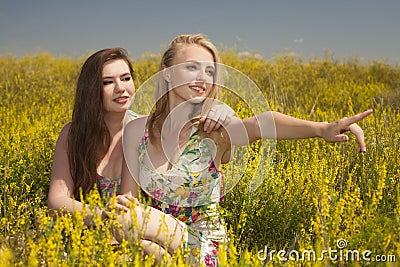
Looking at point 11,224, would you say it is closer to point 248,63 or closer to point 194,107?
point 194,107

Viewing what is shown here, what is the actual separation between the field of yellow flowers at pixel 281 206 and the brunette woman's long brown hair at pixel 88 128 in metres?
0.31

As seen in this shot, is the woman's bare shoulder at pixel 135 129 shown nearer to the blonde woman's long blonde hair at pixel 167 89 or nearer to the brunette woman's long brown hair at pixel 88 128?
the blonde woman's long blonde hair at pixel 167 89

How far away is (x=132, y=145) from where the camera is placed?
2844mm

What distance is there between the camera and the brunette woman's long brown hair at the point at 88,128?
2930mm

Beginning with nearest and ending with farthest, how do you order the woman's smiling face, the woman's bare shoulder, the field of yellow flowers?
the field of yellow flowers, the woman's smiling face, the woman's bare shoulder

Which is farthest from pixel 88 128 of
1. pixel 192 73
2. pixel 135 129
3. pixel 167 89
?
pixel 192 73

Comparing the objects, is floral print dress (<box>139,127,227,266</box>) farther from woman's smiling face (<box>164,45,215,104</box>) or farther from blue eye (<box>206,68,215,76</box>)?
blue eye (<box>206,68,215,76</box>)

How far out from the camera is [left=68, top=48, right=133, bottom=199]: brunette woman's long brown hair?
2930mm

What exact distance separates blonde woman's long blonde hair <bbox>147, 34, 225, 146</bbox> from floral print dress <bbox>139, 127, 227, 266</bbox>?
199mm

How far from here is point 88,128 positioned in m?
2.97

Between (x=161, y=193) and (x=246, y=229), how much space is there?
2.19 feet

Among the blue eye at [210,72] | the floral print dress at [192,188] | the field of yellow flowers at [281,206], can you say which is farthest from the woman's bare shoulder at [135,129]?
the field of yellow flowers at [281,206]

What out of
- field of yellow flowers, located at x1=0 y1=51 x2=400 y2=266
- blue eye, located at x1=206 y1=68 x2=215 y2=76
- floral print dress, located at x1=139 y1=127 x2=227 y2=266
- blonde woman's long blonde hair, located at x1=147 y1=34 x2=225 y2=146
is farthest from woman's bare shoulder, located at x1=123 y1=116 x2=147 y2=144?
field of yellow flowers, located at x1=0 y1=51 x2=400 y2=266

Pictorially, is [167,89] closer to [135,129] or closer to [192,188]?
[135,129]
